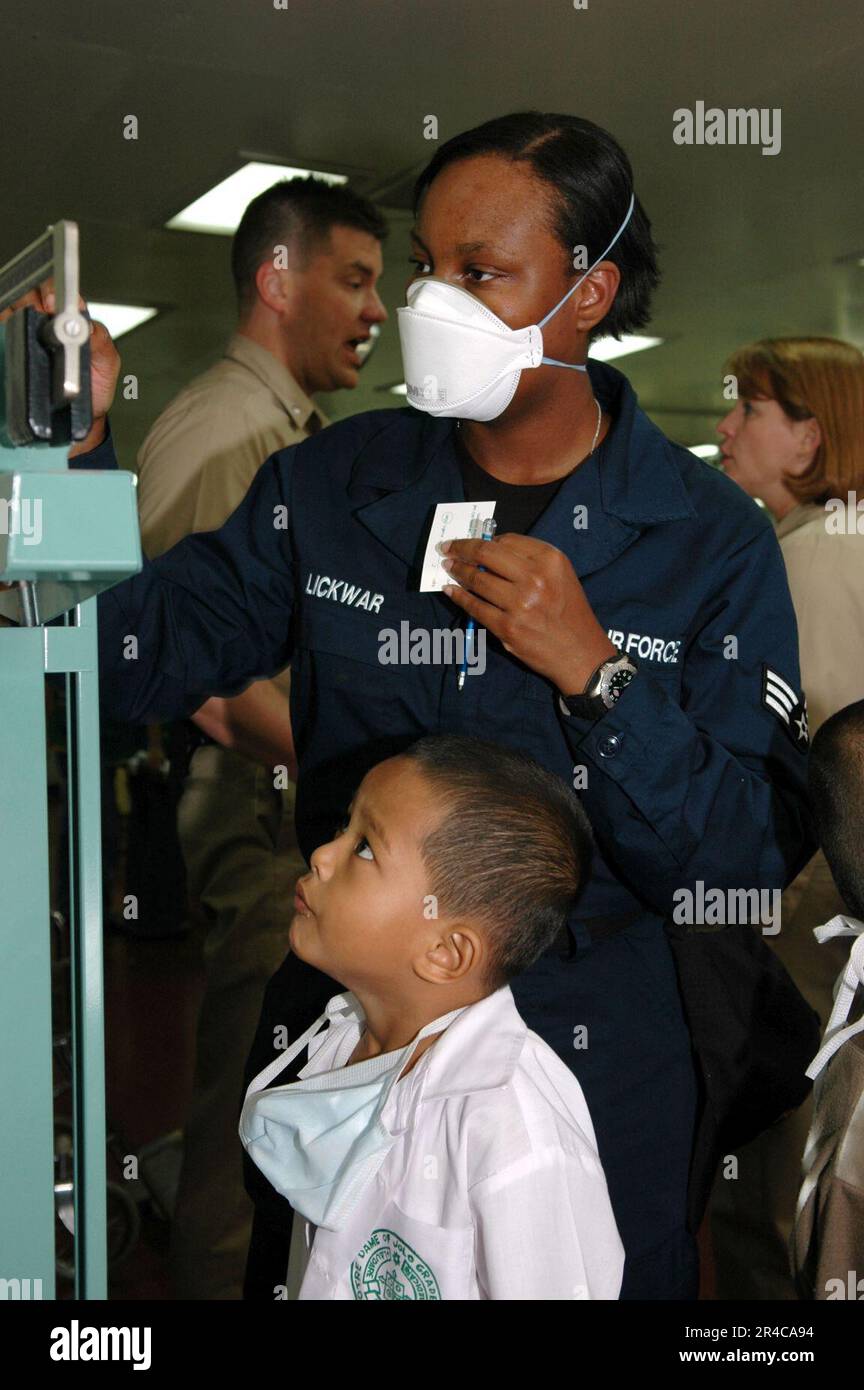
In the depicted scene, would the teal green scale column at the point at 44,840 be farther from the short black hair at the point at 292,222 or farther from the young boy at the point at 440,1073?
the short black hair at the point at 292,222

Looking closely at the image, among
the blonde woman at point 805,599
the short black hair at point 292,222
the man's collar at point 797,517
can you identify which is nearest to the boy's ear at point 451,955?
the blonde woman at point 805,599

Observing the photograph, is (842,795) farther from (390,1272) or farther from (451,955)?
(390,1272)

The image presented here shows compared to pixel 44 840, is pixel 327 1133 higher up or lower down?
lower down

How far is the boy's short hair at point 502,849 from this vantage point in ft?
4.13

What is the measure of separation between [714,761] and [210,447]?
1508 mm

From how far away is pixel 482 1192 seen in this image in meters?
1.12

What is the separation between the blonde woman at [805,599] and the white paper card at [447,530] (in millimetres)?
1176

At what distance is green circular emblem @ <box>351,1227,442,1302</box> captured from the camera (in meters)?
1.15

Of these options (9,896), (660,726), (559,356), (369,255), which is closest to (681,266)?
(369,255)

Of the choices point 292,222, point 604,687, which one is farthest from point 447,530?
point 292,222

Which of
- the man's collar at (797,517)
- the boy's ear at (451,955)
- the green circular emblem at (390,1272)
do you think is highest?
the man's collar at (797,517)

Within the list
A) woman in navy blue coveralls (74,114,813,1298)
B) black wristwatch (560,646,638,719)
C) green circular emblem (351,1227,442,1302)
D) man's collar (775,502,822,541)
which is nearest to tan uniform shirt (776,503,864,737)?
man's collar (775,502,822,541)

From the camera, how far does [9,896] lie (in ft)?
2.84
